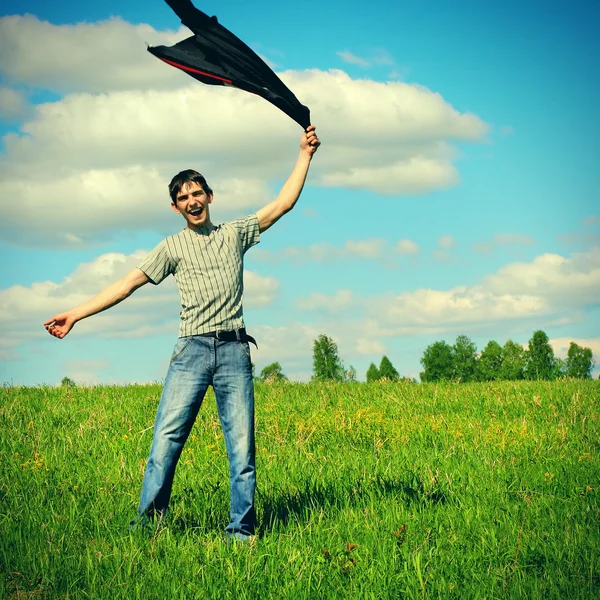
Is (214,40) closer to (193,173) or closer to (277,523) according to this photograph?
(193,173)

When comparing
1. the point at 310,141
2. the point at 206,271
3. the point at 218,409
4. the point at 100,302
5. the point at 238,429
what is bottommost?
the point at 238,429

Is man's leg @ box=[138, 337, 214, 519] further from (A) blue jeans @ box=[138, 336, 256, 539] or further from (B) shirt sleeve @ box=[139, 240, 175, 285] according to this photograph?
(B) shirt sleeve @ box=[139, 240, 175, 285]

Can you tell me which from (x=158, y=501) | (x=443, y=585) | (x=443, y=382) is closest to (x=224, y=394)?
(x=158, y=501)

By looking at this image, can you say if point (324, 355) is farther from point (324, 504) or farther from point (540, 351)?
point (324, 504)

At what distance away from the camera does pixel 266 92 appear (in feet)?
20.5

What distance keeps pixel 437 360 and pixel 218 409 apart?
87.3m

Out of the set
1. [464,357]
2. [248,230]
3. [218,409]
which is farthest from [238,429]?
[464,357]

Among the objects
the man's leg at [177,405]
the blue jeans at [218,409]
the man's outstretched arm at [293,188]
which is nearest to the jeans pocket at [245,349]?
the blue jeans at [218,409]

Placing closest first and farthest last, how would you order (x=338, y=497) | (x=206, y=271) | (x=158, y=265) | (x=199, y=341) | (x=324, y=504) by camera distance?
Result: 1. (x=199, y=341)
2. (x=206, y=271)
3. (x=158, y=265)
4. (x=324, y=504)
5. (x=338, y=497)

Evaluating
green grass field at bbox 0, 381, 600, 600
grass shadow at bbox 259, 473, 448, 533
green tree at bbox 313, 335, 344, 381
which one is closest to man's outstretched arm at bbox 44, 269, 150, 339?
green grass field at bbox 0, 381, 600, 600

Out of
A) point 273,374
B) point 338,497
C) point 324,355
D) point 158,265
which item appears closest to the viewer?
point 158,265

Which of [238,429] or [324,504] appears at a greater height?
[238,429]

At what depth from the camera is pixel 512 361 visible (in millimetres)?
84812

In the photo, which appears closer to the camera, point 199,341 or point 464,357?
point 199,341
